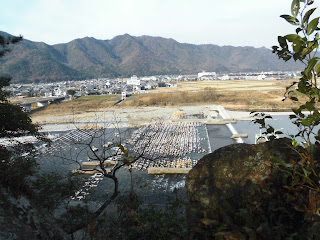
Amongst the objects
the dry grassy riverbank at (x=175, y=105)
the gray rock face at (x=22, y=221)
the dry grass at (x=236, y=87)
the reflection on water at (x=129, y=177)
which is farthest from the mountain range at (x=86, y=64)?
the gray rock face at (x=22, y=221)

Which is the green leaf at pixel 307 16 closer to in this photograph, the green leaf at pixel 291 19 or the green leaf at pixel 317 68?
the green leaf at pixel 291 19

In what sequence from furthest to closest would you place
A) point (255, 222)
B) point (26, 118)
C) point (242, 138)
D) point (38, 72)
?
point (38, 72)
point (242, 138)
point (26, 118)
point (255, 222)

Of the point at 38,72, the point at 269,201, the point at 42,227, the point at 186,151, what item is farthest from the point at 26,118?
the point at 38,72

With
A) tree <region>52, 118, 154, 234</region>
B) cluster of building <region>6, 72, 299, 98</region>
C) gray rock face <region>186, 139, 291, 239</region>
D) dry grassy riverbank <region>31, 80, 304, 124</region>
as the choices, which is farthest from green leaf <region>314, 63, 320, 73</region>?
dry grassy riverbank <region>31, 80, 304, 124</region>

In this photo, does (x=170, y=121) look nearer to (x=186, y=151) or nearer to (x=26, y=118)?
(x=186, y=151)

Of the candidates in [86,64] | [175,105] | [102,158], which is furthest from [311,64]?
[86,64]

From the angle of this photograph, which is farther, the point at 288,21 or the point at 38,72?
the point at 38,72

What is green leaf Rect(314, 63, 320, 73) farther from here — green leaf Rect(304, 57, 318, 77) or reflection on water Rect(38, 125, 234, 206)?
reflection on water Rect(38, 125, 234, 206)

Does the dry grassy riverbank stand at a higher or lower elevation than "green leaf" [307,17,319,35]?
lower
